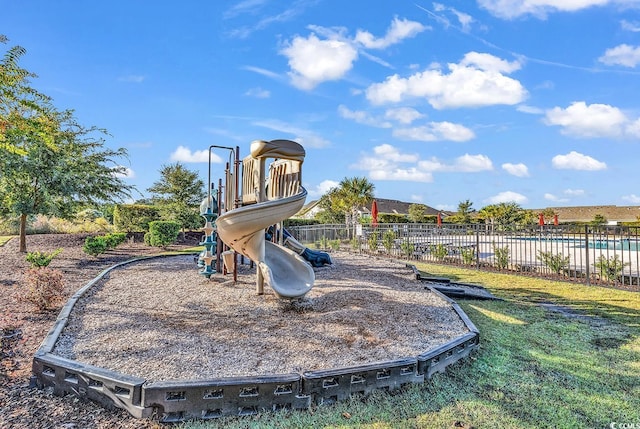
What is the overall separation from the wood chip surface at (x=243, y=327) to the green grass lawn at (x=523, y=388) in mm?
442

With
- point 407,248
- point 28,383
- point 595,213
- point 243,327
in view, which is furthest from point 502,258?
point 595,213

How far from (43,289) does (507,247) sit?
1065cm

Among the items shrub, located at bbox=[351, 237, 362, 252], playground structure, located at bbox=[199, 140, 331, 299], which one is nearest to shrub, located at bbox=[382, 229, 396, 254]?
shrub, located at bbox=[351, 237, 362, 252]

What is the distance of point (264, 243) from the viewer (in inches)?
213

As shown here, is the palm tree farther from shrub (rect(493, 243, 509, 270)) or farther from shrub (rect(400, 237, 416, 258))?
shrub (rect(493, 243, 509, 270))

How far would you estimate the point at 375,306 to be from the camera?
16.8 feet

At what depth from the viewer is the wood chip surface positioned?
10.2 ft

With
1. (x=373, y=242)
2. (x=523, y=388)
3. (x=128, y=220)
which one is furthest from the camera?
(x=128, y=220)

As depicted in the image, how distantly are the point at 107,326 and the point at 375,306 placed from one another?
138 inches

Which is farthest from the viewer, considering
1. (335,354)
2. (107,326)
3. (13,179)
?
(13,179)

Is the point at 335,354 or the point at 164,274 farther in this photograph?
the point at 164,274

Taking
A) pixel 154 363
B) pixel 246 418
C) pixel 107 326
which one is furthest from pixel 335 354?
pixel 107 326

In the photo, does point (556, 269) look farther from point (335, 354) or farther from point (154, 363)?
point (154, 363)

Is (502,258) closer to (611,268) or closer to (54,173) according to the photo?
(611,268)
